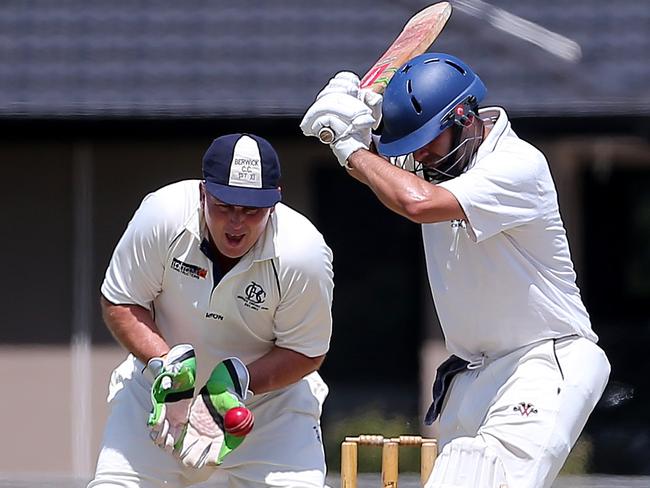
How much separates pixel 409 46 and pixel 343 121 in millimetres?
588

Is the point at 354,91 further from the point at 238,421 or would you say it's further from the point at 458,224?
the point at 238,421

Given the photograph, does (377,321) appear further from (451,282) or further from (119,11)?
(451,282)

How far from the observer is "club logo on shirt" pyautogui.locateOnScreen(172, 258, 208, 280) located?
409 cm

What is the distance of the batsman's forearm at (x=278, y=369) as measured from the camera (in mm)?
4113

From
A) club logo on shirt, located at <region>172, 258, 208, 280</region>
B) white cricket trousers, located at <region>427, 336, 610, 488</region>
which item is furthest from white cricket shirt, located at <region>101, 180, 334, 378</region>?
white cricket trousers, located at <region>427, 336, 610, 488</region>

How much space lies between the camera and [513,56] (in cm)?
731

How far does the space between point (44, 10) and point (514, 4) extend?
7.88 feet

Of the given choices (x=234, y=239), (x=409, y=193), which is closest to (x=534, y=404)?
(x=409, y=193)

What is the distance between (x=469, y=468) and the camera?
142 inches

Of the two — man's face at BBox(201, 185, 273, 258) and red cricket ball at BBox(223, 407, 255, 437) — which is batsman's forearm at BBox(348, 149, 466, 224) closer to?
man's face at BBox(201, 185, 273, 258)

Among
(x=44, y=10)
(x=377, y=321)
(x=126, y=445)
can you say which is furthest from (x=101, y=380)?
(x=126, y=445)

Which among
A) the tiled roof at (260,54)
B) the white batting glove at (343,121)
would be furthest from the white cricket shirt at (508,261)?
the tiled roof at (260,54)

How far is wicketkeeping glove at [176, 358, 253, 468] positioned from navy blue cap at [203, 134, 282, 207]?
432 mm

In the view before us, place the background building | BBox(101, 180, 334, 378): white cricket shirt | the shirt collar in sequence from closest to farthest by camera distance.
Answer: the shirt collar
BBox(101, 180, 334, 378): white cricket shirt
the background building
